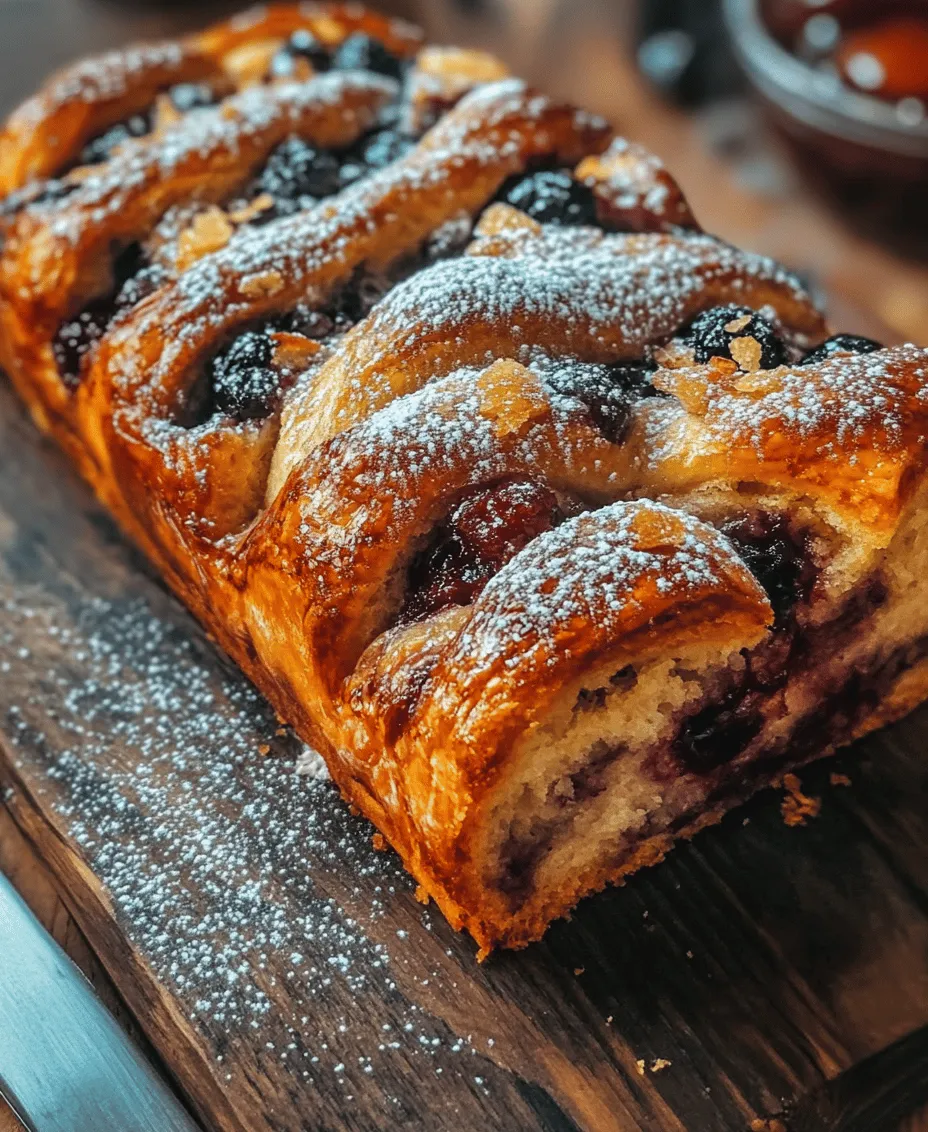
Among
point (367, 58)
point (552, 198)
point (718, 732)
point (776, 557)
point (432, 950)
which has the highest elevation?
point (367, 58)

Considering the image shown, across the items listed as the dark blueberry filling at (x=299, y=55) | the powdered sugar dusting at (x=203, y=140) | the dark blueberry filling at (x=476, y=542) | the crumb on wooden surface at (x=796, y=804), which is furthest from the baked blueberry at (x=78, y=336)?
the crumb on wooden surface at (x=796, y=804)

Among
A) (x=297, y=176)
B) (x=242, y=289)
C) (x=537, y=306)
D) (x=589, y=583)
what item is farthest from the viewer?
(x=297, y=176)

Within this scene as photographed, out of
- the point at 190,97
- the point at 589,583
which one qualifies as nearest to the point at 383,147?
the point at 190,97

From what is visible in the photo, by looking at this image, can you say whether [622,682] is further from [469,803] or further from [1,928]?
[1,928]

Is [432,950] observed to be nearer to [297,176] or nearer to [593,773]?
[593,773]

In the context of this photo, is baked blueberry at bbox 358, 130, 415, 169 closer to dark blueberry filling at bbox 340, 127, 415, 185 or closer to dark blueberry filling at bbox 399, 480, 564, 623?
dark blueberry filling at bbox 340, 127, 415, 185

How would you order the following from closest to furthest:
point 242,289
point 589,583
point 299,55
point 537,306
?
point 589,583
point 537,306
point 242,289
point 299,55
